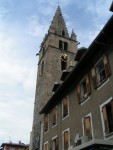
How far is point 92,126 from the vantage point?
583 inches

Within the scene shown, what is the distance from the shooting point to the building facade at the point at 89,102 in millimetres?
13594

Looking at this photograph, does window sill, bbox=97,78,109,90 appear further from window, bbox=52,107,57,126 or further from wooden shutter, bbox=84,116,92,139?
window, bbox=52,107,57,126

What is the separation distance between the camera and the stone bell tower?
31156 mm

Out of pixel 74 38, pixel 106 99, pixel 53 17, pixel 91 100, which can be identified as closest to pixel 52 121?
pixel 91 100

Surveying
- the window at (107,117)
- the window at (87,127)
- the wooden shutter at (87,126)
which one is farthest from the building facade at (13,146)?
the window at (107,117)

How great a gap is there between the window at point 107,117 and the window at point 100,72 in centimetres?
A: 150

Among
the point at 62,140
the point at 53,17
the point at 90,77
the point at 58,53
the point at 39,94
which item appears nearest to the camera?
the point at 90,77

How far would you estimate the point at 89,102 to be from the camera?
15.8 m

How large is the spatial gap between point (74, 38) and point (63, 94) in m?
26.3

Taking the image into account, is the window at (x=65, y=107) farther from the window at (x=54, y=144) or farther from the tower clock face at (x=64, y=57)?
the tower clock face at (x=64, y=57)

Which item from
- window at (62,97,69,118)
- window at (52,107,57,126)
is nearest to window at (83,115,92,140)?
window at (62,97,69,118)

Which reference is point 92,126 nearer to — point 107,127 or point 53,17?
point 107,127

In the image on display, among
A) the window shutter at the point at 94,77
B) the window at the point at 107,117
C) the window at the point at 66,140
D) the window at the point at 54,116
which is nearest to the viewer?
the window at the point at 107,117

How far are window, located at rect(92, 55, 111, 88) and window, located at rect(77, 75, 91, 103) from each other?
904 millimetres
